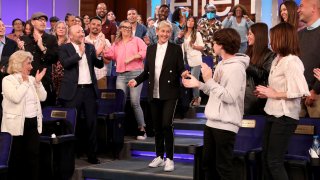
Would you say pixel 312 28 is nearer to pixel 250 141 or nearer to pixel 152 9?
pixel 250 141

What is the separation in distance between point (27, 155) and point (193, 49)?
315 cm

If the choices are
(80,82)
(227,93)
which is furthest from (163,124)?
(227,93)

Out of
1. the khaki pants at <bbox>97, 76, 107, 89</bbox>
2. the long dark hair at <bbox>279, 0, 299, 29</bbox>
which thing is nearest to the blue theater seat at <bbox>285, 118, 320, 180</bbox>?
the long dark hair at <bbox>279, 0, 299, 29</bbox>

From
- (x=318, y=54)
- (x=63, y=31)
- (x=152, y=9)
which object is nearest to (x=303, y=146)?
(x=318, y=54)

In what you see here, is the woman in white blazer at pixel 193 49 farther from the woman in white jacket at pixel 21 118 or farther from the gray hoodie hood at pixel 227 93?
the gray hoodie hood at pixel 227 93

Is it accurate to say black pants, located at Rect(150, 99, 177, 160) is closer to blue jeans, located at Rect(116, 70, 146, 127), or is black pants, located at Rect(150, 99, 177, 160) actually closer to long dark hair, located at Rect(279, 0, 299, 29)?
blue jeans, located at Rect(116, 70, 146, 127)

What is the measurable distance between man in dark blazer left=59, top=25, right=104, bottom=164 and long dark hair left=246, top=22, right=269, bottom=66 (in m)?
2.12

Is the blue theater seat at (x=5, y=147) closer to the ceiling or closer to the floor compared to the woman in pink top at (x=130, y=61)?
closer to the floor

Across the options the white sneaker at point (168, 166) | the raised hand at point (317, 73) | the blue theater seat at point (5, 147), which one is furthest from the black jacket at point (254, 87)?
the blue theater seat at point (5, 147)

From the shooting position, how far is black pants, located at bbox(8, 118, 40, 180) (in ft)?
18.2

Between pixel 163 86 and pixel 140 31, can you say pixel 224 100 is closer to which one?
pixel 163 86

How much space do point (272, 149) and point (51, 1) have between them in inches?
386

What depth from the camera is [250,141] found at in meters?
4.80

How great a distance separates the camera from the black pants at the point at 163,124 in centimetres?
570
